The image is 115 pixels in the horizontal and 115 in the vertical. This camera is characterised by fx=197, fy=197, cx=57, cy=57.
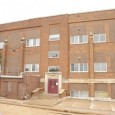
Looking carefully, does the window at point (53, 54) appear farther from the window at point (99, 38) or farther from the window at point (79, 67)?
the window at point (99, 38)

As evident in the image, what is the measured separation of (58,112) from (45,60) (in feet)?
42.4

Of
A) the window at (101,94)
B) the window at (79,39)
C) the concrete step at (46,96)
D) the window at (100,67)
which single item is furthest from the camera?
the window at (79,39)

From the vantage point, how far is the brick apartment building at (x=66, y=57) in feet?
94.9

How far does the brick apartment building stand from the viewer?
2894 cm

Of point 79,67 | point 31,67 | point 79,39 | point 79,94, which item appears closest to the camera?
point 79,94

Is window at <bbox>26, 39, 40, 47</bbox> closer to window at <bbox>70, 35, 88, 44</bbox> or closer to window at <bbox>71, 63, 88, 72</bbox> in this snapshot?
window at <bbox>70, 35, 88, 44</bbox>

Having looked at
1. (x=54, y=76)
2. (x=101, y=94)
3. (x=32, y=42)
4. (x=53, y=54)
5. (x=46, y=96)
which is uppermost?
(x=32, y=42)

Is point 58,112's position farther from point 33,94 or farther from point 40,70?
point 40,70

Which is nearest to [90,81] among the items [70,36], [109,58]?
[109,58]

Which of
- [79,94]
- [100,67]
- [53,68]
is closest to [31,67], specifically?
[53,68]

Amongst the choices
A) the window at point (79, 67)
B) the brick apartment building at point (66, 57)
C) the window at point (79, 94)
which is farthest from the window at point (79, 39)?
the window at point (79, 94)

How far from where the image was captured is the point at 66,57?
3077 cm

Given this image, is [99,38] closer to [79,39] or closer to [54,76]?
[79,39]

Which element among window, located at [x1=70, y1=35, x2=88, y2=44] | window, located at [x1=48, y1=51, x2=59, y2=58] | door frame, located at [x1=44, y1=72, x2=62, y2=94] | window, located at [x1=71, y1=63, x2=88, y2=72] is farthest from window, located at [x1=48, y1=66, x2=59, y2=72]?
window, located at [x1=70, y1=35, x2=88, y2=44]
